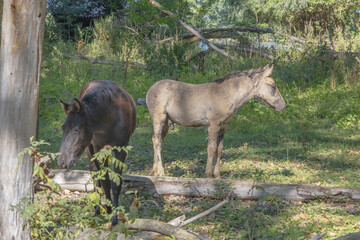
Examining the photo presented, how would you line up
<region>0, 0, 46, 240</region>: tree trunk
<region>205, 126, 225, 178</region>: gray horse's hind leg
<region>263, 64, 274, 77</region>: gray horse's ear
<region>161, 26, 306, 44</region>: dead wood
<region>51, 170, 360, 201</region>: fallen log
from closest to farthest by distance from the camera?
1. <region>0, 0, 46, 240</region>: tree trunk
2. <region>51, 170, 360, 201</region>: fallen log
3. <region>205, 126, 225, 178</region>: gray horse's hind leg
4. <region>263, 64, 274, 77</region>: gray horse's ear
5. <region>161, 26, 306, 44</region>: dead wood

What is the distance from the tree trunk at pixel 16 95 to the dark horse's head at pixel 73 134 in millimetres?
1080

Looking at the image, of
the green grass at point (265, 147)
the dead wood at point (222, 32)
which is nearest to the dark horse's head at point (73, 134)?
the green grass at point (265, 147)

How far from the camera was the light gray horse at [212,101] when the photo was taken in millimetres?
8203

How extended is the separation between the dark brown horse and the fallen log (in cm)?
104

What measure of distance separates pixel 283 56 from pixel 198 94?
9317mm

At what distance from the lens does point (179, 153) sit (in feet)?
33.1

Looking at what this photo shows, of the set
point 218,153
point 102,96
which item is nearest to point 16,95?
point 102,96

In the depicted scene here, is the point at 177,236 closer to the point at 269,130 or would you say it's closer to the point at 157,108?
the point at 157,108

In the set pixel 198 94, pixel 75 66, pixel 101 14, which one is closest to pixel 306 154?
pixel 198 94

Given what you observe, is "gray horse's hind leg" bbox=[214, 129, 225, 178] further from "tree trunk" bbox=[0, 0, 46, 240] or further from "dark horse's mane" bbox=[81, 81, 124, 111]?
"tree trunk" bbox=[0, 0, 46, 240]

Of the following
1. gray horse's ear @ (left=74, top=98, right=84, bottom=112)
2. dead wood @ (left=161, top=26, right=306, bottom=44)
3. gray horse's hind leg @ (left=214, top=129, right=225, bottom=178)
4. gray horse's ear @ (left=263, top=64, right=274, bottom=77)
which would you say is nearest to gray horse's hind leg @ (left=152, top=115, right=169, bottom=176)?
gray horse's hind leg @ (left=214, top=129, right=225, bottom=178)

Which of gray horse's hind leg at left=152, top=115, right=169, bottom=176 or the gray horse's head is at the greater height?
the gray horse's head

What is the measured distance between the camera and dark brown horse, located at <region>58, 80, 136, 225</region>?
497 centimetres

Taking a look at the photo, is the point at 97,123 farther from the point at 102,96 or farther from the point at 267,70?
the point at 267,70
